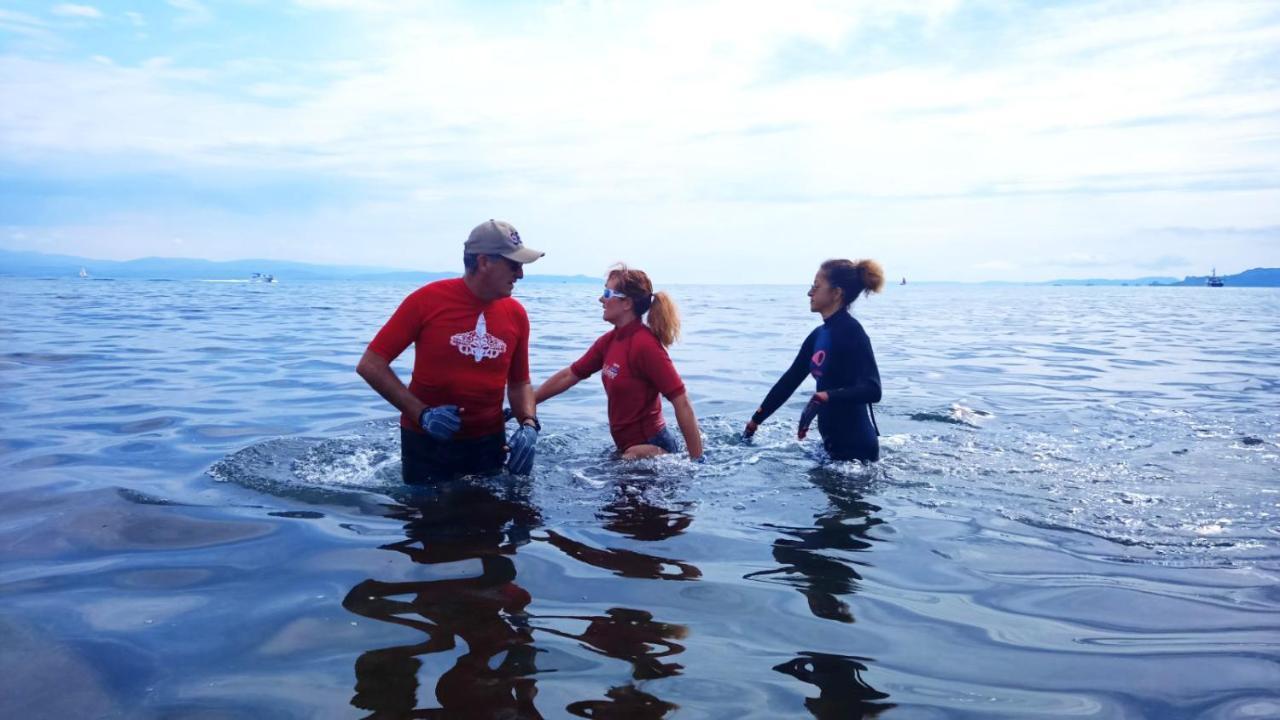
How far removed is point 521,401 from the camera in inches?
265

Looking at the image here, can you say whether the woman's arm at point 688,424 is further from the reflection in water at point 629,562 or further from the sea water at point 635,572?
the reflection in water at point 629,562

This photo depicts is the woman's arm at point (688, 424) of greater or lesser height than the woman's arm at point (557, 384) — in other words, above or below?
below

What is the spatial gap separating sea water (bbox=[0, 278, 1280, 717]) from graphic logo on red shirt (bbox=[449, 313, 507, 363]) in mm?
1069

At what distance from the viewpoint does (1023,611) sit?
14.3ft

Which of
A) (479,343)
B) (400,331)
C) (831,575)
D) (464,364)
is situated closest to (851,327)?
(831,575)

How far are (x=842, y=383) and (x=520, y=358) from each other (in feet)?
9.38

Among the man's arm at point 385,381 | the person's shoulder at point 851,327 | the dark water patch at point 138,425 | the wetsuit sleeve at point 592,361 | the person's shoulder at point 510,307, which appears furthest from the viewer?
the dark water patch at point 138,425

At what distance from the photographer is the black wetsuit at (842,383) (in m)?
7.35

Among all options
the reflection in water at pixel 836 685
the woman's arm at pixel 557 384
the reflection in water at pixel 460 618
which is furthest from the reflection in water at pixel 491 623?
the woman's arm at pixel 557 384

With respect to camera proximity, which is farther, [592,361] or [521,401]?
[592,361]

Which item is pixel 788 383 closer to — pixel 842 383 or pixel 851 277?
pixel 842 383

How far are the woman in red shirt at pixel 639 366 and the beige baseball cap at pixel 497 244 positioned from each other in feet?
4.66

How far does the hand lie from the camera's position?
5812mm

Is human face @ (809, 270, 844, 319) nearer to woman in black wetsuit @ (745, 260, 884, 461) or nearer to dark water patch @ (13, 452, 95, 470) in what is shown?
woman in black wetsuit @ (745, 260, 884, 461)
